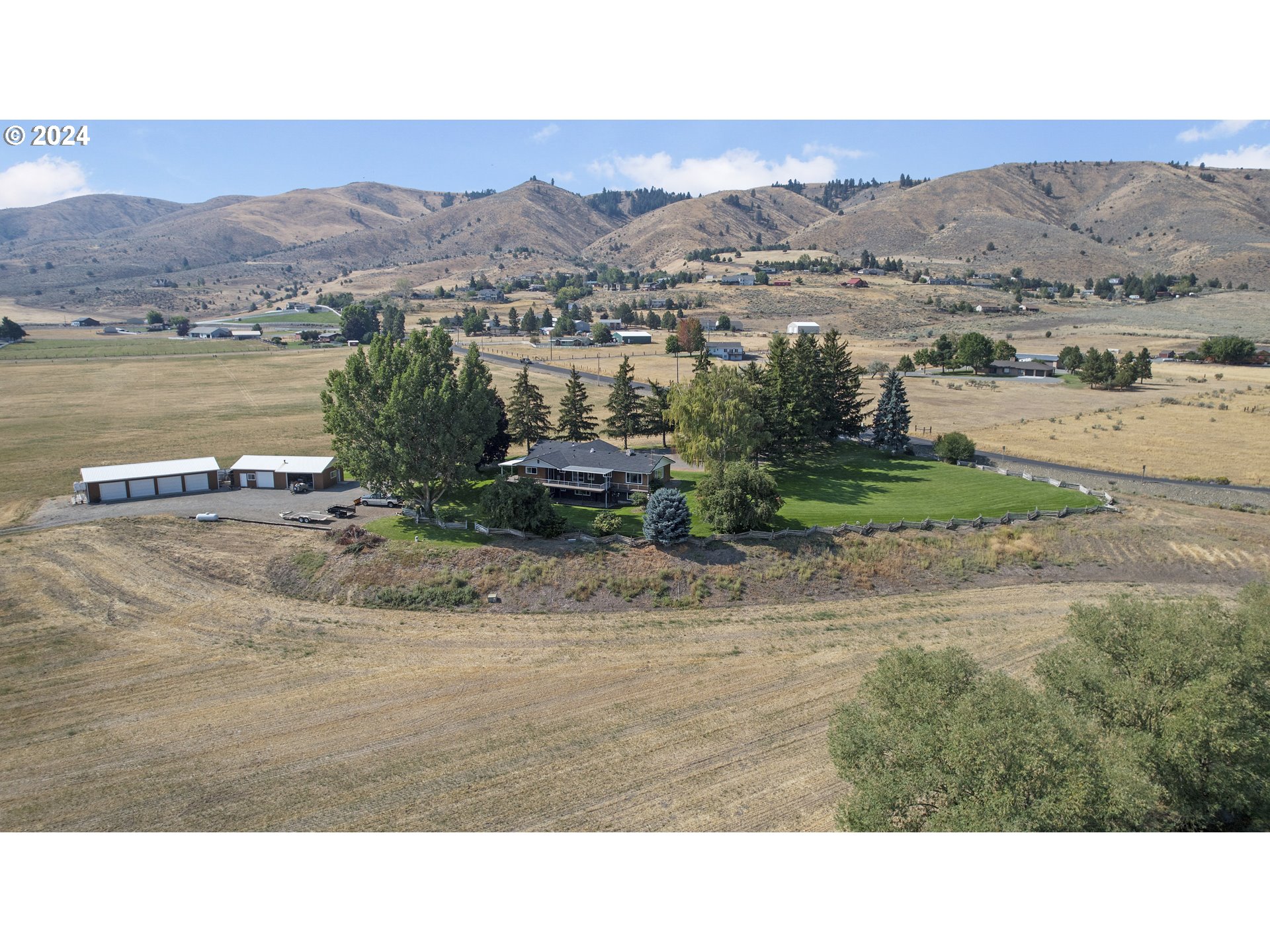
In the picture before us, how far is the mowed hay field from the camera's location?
23.9 m

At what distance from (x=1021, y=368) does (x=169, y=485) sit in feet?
365

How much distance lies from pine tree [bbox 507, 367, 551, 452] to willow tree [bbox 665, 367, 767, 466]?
12502 millimetres

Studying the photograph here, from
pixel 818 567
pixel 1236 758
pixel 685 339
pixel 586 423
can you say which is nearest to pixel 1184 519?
pixel 818 567

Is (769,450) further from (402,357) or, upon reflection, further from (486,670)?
(486,670)

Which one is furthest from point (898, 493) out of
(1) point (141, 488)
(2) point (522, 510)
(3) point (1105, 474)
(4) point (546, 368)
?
(4) point (546, 368)

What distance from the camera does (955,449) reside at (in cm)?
6266

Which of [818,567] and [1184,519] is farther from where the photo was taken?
[1184,519]

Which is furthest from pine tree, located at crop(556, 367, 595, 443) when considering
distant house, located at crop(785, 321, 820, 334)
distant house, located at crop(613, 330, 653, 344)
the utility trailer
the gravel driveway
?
distant house, located at crop(785, 321, 820, 334)

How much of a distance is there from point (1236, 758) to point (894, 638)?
17306mm

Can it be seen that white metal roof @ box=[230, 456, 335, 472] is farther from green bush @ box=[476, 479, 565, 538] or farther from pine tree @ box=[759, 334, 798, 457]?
pine tree @ box=[759, 334, 798, 457]

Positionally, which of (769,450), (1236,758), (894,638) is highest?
(769,450)

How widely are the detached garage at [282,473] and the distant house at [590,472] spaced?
13441 mm

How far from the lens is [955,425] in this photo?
3083 inches

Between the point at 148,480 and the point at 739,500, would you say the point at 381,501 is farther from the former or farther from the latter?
the point at 739,500
